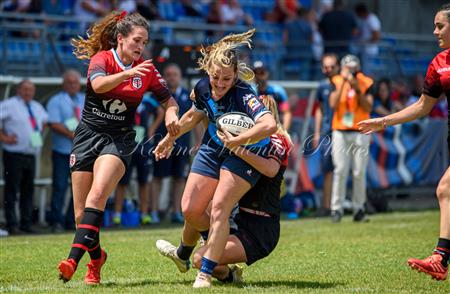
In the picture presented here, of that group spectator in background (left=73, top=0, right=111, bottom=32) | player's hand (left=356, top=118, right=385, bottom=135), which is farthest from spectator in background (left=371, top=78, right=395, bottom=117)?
player's hand (left=356, top=118, right=385, bottom=135)

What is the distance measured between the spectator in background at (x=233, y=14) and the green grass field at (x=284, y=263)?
7222mm

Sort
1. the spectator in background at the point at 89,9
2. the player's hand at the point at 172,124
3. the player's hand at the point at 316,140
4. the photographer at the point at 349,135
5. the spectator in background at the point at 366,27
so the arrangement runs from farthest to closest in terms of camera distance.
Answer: the spectator in background at the point at 366,27
the spectator in background at the point at 89,9
the player's hand at the point at 316,140
the photographer at the point at 349,135
the player's hand at the point at 172,124

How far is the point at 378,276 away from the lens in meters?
8.21

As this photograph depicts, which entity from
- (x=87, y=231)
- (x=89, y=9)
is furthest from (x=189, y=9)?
(x=87, y=231)

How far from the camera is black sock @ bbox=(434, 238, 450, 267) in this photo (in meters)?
7.57

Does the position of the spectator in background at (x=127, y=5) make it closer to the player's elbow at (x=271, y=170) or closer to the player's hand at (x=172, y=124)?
the player's hand at (x=172, y=124)

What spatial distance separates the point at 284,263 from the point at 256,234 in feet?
5.89

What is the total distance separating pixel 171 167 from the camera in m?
15.0

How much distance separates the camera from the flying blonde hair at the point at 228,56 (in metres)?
7.18

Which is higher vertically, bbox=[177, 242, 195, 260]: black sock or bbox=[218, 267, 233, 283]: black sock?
bbox=[177, 242, 195, 260]: black sock

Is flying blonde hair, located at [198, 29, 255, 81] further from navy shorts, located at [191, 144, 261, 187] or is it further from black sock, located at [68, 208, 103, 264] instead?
black sock, located at [68, 208, 103, 264]

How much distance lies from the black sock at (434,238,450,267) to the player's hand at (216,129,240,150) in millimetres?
1848

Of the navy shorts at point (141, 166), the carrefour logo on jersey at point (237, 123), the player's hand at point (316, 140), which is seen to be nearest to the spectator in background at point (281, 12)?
the player's hand at point (316, 140)

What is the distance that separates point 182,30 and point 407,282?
1077 cm
